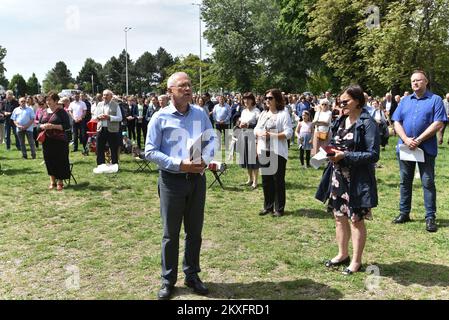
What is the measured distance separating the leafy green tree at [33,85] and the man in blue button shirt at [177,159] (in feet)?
260

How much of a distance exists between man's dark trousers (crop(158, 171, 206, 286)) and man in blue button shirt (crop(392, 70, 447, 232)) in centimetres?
347

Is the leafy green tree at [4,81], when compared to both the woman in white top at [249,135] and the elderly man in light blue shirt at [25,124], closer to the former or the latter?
the elderly man in light blue shirt at [25,124]

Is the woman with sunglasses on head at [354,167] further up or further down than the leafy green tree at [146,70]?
further down

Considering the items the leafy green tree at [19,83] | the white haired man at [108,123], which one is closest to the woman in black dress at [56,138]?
the white haired man at [108,123]

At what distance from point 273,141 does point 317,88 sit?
48.4 meters

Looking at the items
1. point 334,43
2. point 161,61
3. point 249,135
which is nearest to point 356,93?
point 249,135

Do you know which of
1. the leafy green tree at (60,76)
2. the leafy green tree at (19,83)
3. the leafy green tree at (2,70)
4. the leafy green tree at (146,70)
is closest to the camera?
the leafy green tree at (19,83)

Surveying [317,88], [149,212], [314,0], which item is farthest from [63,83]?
[149,212]

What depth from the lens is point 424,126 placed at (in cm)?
613

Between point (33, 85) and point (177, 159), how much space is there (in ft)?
277

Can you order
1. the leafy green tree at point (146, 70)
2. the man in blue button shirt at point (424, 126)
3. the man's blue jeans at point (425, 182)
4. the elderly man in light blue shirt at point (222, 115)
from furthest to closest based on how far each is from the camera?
the leafy green tree at point (146, 70)
the elderly man in light blue shirt at point (222, 115)
the man's blue jeans at point (425, 182)
the man in blue button shirt at point (424, 126)

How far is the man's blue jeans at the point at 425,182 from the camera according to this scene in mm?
6227

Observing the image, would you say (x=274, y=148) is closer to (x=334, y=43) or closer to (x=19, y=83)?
(x=334, y=43)

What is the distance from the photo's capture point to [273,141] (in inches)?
277
